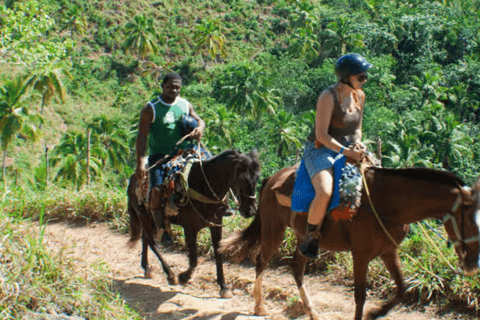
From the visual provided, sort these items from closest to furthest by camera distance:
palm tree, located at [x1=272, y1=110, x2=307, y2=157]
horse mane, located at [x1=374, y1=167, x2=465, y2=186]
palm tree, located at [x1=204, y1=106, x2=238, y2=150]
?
horse mane, located at [x1=374, y1=167, x2=465, y2=186], palm tree, located at [x1=204, y1=106, x2=238, y2=150], palm tree, located at [x1=272, y1=110, x2=307, y2=157]

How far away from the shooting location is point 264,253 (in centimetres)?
630

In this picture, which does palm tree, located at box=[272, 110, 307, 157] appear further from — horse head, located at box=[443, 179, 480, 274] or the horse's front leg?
horse head, located at box=[443, 179, 480, 274]

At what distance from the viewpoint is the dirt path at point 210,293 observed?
240 inches

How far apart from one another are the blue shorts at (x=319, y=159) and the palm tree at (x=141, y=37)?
57378 millimetres

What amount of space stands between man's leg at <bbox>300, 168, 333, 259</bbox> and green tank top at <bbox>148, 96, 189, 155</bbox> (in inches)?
101

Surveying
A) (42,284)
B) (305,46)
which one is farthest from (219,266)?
(305,46)

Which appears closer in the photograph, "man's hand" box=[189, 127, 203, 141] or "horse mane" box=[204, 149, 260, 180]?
"horse mane" box=[204, 149, 260, 180]

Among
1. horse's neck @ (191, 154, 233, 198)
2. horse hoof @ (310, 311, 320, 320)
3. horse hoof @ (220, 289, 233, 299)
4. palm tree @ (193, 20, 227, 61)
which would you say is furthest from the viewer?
palm tree @ (193, 20, 227, 61)

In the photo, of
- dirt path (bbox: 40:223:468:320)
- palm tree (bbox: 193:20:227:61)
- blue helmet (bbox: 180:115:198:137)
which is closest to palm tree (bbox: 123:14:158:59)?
palm tree (bbox: 193:20:227:61)

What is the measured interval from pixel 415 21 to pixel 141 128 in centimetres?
5797

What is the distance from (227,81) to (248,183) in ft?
161

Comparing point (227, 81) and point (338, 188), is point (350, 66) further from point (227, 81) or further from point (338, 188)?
point (227, 81)

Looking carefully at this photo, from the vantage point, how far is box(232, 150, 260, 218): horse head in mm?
6113

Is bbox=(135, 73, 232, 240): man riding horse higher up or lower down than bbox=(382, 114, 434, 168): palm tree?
higher up
